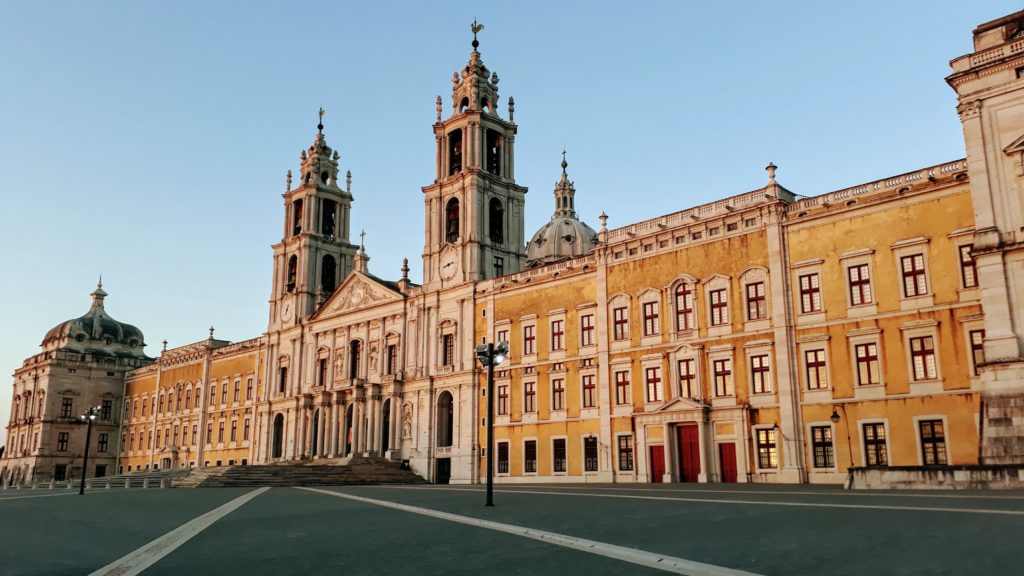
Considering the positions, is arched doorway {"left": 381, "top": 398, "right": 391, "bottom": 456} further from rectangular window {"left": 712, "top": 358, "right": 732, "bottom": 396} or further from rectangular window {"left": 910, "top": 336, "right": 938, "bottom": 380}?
rectangular window {"left": 910, "top": 336, "right": 938, "bottom": 380}

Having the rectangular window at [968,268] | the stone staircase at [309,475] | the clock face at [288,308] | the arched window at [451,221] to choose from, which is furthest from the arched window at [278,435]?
the rectangular window at [968,268]

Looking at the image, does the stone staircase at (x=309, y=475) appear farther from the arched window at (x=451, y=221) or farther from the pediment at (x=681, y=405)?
the pediment at (x=681, y=405)

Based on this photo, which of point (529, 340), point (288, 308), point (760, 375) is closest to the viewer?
point (760, 375)

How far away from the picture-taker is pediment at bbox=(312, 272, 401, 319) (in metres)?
55.3

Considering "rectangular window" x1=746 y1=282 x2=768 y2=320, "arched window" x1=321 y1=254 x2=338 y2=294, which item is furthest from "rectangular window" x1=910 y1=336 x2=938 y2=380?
"arched window" x1=321 y1=254 x2=338 y2=294

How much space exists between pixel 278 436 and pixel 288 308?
9.93 m

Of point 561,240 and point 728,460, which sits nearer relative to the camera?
point 728,460

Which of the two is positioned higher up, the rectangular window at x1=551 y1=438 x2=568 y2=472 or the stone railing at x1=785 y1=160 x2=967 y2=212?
the stone railing at x1=785 y1=160 x2=967 y2=212

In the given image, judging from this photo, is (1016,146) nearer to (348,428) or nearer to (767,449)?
(767,449)

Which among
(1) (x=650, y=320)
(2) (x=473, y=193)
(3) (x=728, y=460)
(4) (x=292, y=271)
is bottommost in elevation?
(3) (x=728, y=460)

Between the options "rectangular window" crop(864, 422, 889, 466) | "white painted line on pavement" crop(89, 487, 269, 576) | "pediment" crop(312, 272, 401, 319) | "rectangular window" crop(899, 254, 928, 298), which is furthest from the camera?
"pediment" crop(312, 272, 401, 319)

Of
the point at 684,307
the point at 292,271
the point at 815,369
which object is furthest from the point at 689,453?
the point at 292,271

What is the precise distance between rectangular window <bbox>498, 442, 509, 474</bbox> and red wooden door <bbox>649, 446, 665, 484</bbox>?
989 centimetres

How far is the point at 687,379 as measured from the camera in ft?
124
